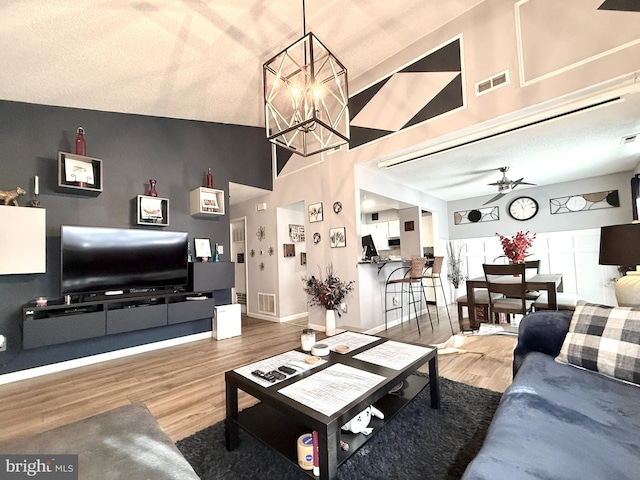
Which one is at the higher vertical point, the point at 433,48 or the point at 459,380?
the point at 433,48

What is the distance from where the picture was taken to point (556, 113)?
8.61 feet

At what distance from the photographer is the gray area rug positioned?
4.58ft

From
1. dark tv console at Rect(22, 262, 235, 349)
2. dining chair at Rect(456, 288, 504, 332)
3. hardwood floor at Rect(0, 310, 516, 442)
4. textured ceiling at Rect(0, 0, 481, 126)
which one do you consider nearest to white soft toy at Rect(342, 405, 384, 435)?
hardwood floor at Rect(0, 310, 516, 442)

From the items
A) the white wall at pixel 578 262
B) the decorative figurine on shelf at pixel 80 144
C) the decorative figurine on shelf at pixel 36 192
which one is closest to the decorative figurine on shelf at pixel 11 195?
the decorative figurine on shelf at pixel 36 192

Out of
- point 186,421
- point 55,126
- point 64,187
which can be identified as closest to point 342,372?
point 186,421

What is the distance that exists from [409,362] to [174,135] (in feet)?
14.2

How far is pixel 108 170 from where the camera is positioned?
3.54m

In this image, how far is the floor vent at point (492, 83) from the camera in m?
2.76

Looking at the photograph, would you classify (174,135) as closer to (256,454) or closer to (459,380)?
(256,454)

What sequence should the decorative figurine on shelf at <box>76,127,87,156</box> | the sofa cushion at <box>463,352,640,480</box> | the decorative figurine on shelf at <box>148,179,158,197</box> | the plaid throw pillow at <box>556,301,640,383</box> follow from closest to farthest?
the sofa cushion at <box>463,352,640,480</box> < the plaid throw pillow at <box>556,301,640,383</box> < the decorative figurine on shelf at <box>76,127,87,156</box> < the decorative figurine on shelf at <box>148,179,158,197</box>

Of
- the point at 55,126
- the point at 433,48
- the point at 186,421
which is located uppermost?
the point at 433,48

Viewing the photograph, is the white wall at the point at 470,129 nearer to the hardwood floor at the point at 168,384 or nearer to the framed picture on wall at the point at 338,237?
the framed picture on wall at the point at 338,237

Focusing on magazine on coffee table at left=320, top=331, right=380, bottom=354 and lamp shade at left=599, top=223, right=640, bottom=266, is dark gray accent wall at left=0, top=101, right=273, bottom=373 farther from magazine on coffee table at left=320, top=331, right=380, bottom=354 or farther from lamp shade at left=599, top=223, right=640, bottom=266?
lamp shade at left=599, top=223, right=640, bottom=266

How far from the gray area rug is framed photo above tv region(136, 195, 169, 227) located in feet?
9.41
